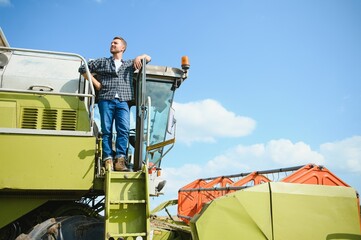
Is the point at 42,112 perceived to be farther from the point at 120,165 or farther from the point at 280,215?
the point at 280,215

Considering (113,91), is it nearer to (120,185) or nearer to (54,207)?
(120,185)

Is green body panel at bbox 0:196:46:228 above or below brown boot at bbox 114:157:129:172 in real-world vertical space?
below

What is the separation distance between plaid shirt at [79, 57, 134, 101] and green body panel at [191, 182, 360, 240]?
207 centimetres

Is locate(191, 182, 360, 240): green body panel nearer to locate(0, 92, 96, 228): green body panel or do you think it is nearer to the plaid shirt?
locate(0, 92, 96, 228): green body panel

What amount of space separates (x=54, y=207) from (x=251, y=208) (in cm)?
264

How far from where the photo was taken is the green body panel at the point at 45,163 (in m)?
3.90

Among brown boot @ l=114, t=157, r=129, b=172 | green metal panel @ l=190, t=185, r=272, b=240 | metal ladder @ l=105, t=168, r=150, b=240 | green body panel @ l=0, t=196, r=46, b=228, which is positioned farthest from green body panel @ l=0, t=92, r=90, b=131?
green metal panel @ l=190, t=185, r=272, b=240

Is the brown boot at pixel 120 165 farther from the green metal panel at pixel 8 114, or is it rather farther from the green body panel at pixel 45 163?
the green metal panel at pixel 8 114

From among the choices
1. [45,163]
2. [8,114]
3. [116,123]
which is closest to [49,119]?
[8,114]

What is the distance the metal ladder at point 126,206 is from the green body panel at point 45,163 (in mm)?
485

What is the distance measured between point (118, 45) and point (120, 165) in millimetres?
1752

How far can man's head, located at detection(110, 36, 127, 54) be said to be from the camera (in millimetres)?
4832

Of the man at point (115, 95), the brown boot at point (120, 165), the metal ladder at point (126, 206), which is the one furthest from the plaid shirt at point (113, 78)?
the metal ladder at point (126, 206)

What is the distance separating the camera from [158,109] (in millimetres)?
4898
